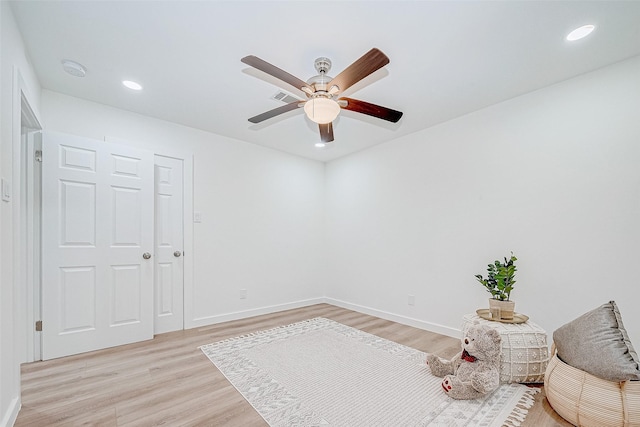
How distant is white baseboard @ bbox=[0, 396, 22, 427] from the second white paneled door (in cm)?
150

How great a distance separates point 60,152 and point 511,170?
14.1 feet

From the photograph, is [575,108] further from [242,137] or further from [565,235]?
[242,137]

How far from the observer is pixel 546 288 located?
8.52ft

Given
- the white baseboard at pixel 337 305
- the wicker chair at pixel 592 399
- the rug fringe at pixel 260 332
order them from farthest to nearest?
the white baseboard at pixel 337 305, the rug fringe at pixel 260 332, the wicker chair at pixel 592 399

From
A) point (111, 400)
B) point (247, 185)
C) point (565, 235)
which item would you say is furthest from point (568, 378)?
point (247, 185)

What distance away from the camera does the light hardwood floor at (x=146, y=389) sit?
1782 millimetres

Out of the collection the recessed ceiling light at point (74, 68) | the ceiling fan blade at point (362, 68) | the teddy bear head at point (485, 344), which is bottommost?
the teddy bear head at point (485, 344)

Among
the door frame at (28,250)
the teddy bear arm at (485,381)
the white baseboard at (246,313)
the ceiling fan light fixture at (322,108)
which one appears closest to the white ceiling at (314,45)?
the ceiling fan light fixture at (322,108)

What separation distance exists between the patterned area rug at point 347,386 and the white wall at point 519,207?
91 cm

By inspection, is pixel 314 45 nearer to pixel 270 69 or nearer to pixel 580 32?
pixel 270 69

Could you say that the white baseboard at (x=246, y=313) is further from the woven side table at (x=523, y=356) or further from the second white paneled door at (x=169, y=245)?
the woven side table at (x=523, y=356)

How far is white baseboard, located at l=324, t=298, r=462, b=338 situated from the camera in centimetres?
324

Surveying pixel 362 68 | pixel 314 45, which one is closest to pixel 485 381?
pixel 362 68

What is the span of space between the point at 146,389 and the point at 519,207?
11.5 feet
